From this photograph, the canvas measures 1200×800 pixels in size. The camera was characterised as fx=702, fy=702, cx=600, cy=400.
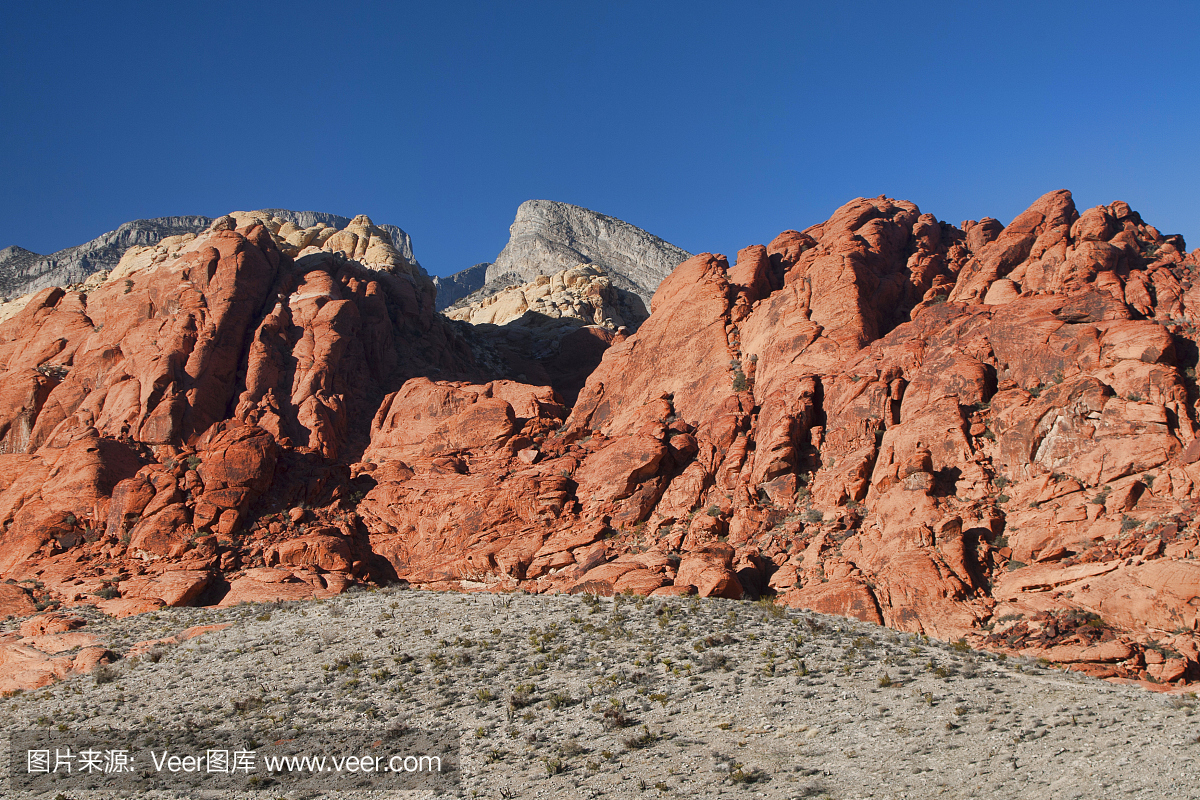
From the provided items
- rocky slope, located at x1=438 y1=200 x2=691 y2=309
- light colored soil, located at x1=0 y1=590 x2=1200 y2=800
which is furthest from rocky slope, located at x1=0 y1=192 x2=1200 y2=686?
rocky slope, located at x1=438 y1=200 x2=691 y2=309

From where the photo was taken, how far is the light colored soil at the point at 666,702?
49.2 ft

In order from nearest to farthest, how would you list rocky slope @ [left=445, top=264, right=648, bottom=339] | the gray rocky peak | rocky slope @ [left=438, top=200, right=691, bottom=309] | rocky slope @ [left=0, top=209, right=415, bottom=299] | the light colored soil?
the light colored soil, rocky slope @ [left=445, top=264, right=648, bottom=339], rocky slope @ [left=0, top=209, right=415, bottom=299], rocky slope @ [left=438, top=200, right=691, bottom=309], the gray rocky peak

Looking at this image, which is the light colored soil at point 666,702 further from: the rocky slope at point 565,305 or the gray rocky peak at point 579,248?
the gray rocky peak at point 579,248

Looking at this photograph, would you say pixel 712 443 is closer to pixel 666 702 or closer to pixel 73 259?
pixel 666 702

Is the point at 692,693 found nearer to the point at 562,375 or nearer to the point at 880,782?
the point at 880,782

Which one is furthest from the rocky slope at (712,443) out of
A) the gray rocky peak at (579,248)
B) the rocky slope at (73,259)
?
the gray rocky peak at (579,248)

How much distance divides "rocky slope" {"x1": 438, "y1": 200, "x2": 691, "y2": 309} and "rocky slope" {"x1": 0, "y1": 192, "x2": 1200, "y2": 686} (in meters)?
77.4

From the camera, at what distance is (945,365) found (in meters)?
32.9

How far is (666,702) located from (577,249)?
434ft

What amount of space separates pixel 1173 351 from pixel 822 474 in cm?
1421

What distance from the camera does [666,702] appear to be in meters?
19.1

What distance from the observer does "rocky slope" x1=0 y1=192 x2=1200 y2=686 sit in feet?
82.0

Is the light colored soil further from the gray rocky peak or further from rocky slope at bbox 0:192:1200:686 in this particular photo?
the gray rocky peak

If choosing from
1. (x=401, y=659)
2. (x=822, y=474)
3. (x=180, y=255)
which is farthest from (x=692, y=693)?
(x=180, y=255)
